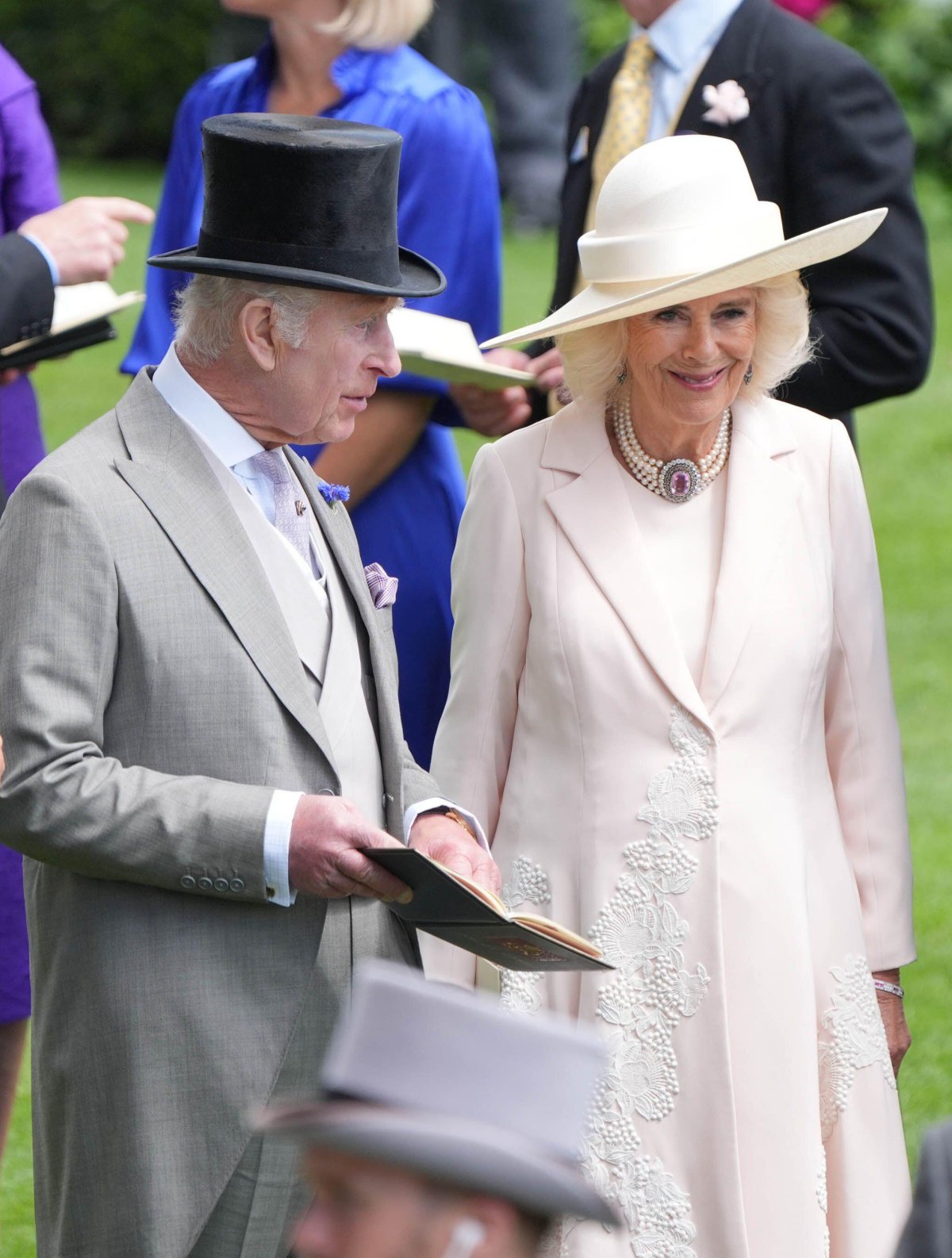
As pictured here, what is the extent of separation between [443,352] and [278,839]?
1.36 m

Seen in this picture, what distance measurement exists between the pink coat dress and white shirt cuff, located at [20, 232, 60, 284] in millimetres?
884

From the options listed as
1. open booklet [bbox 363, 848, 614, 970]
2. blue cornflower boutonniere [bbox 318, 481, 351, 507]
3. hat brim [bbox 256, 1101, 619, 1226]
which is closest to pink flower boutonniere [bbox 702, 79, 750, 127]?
blue cornflower boutonniere [bbox 318, 481, 351, 507]

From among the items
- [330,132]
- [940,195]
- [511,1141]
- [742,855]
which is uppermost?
[330,132]

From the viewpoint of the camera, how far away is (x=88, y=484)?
2912 mm

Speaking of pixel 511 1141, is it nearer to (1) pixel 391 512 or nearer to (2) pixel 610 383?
(2) pixel 610 383

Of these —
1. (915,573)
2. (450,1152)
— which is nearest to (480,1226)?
(450,1152)

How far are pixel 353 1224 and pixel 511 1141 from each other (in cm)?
15

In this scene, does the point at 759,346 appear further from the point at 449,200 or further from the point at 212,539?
the point at 212,539

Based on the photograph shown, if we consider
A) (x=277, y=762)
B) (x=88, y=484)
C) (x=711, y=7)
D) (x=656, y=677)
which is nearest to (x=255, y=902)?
(x=277, y=762)

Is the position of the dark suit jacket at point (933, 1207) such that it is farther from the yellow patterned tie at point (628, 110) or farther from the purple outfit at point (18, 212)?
the yellow patterned tie at point (628, 110)

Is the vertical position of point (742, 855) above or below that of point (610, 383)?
below

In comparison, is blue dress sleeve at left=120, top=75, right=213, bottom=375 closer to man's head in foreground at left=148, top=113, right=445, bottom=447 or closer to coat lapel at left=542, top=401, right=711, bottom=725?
coat lapel at left=542, top=401, right=711, bottom=725

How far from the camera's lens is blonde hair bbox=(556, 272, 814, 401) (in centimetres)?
364

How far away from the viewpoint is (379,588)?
3293mm
